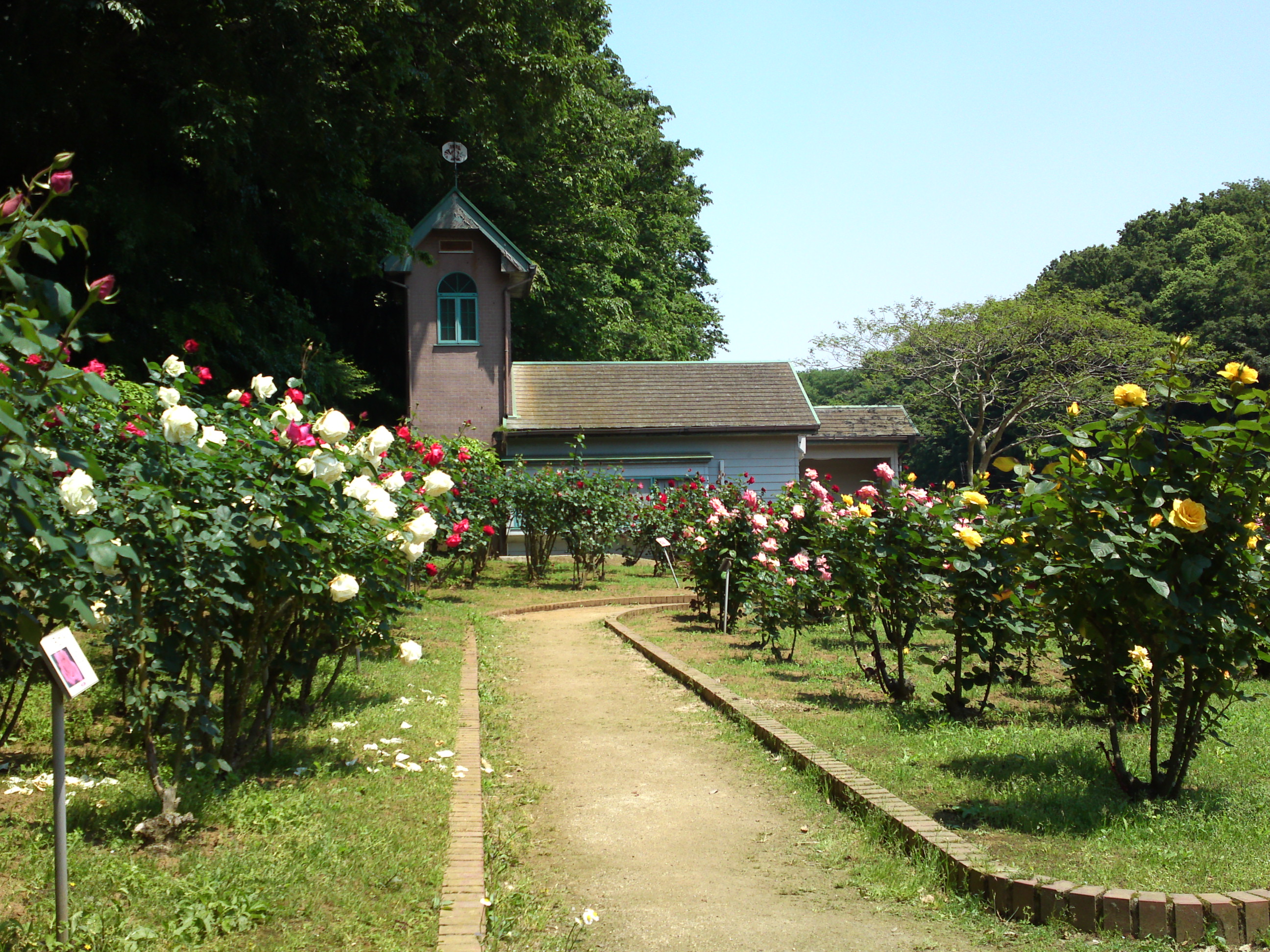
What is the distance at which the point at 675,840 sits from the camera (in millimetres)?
5234

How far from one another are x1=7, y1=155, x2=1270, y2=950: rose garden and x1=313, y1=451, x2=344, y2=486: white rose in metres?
0.01

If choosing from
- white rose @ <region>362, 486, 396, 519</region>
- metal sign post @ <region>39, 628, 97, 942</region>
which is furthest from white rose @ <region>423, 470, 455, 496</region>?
metal sign post @ <region>39, 628, 97, 942</region>

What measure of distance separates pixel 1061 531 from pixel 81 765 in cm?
515

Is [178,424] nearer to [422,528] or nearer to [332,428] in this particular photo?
[332,428]

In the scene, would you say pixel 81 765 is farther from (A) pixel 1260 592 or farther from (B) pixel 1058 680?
(B) pixel 1058 680

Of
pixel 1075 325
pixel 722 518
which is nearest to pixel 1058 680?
pixel 722 518

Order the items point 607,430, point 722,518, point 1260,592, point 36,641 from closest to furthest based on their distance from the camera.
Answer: point 36,641 < point 1260,592 < point 722,518 < point 607,430

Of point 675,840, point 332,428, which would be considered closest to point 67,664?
point 332,428

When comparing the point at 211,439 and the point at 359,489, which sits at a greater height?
the point at 211,439

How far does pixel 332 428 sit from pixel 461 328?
734 inches

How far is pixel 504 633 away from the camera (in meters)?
12.3

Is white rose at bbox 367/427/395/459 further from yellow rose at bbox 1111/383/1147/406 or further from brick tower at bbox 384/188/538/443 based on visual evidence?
brick tower at bbox 384/188/538/443

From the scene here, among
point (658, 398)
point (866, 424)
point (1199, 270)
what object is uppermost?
point (1199, 270)

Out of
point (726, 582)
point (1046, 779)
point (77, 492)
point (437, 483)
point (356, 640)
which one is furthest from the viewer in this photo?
point (726, 582)
